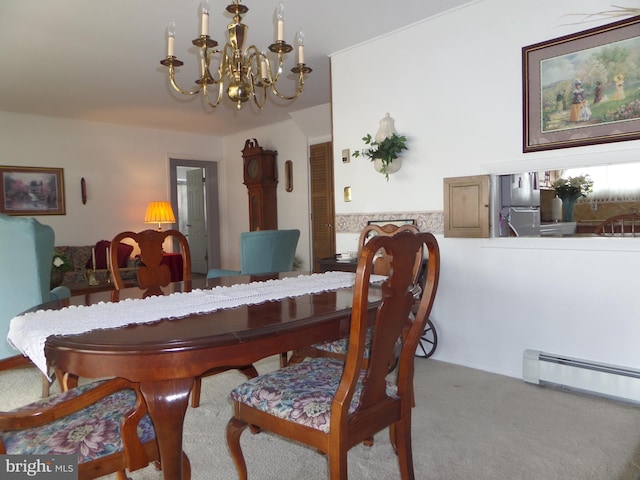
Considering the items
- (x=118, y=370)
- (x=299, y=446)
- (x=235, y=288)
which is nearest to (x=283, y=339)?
(x=118, y=370)

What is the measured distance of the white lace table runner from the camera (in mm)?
1327

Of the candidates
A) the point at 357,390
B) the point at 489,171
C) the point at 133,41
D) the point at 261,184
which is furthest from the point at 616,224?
the point at 261,184

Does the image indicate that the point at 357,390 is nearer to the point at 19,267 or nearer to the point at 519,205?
the point at 19,267

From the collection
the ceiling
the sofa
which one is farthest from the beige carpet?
the sofa

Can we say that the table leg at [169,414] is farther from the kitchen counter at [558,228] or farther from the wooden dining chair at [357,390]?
the kitchen counter at [558,228]

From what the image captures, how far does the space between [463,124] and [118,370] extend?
2753mm

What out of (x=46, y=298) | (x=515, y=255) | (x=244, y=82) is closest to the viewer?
(x=244, y=82)

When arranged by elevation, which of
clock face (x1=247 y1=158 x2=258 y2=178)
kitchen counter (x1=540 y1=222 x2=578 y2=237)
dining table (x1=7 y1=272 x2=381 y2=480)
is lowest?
dining table (x1=7 y1=272 x2=381 y2=480)

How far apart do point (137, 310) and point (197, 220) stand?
6.77 m

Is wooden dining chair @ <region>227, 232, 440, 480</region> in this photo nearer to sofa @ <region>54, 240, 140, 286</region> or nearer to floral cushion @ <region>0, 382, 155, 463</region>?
floral cushion @ <region>0, 382, 155, 463</region>

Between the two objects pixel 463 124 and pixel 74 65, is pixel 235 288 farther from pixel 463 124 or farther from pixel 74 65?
pixel 74 65

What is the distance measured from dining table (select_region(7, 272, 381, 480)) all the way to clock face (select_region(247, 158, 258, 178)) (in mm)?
5431

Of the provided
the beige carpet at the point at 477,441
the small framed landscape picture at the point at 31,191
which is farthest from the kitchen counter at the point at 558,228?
the small framed landscape picture at the point at 31,191

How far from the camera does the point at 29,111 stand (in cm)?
586
